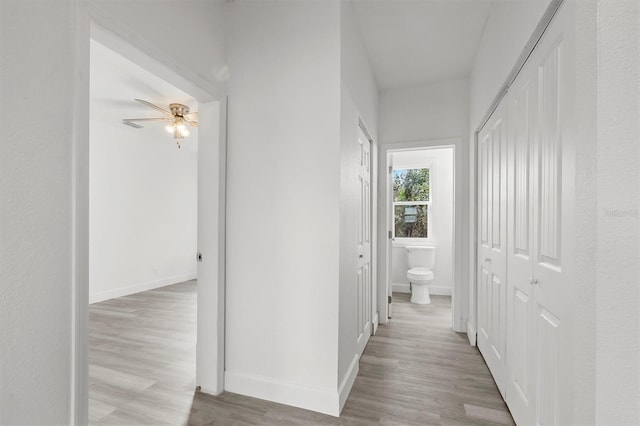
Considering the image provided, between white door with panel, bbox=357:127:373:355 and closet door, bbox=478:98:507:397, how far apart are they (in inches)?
39.2

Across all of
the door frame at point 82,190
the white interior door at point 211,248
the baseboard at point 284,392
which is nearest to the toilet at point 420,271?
the baseboard at point 284,392

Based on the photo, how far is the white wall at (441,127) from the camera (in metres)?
3.24

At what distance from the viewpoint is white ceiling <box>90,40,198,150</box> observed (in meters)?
2.82

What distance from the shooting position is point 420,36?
262 cm

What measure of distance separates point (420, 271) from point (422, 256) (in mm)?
442

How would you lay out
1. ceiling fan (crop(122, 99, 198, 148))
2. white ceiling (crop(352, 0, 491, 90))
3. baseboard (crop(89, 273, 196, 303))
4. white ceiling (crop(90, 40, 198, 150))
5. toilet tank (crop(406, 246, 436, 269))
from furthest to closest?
1. toilet tank (crop(406, 246, 436, 269))
2. baseboard (crop(89, 273, 196, 303))
3. ceiling fan (crop(122, 99, 198, 148))
4. white ceiling (crop(90, 40, 198, 150))
5. white ceiling (crop(352, 0, 491, 90))

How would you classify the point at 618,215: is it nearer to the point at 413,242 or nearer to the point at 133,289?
the point at 413,242

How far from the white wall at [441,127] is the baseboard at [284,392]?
1930 mm

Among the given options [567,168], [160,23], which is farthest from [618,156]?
[160,23]

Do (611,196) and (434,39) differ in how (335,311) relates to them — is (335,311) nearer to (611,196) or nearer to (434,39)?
(611,196)

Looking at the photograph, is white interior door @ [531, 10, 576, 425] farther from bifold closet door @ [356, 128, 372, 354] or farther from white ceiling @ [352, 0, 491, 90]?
bifold closet door @ [356, 128, 372, 354]

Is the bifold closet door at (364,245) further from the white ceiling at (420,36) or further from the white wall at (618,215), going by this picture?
the white wall at (618,215)

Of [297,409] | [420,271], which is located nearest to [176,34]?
[297,409]

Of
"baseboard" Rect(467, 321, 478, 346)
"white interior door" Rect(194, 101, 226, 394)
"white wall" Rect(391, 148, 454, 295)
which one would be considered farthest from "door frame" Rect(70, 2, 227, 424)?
"white wall" Rect(391, 148, 454, 295)
